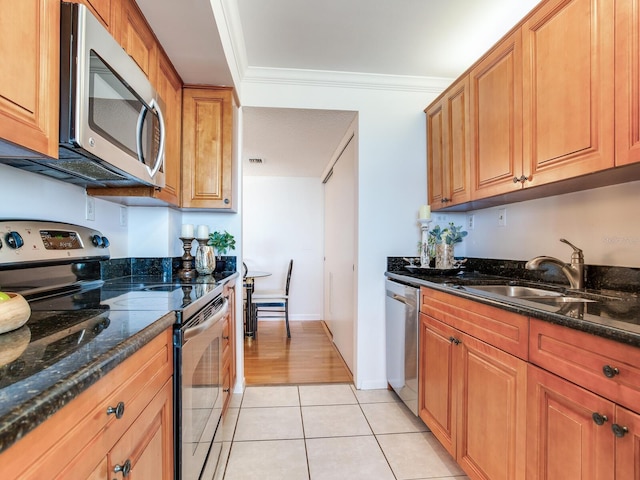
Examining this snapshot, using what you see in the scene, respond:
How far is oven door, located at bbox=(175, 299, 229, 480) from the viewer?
3.51 ft

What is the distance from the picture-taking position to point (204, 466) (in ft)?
4.43

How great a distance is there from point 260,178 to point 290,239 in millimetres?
1015

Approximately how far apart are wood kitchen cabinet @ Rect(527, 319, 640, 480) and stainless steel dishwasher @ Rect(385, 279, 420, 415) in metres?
0.92

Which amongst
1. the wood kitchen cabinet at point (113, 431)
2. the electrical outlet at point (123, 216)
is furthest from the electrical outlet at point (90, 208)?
the wood kitchen cabinet at point (113, 431)

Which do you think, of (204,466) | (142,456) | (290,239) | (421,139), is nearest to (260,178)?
(290,239)

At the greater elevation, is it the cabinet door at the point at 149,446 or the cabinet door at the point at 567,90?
the cabinet door at the point at 567,90

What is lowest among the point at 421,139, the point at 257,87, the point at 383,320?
the point at 383,320

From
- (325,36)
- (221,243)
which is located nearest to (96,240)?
(221,243)

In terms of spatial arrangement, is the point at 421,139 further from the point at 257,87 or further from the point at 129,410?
the point at 129,410

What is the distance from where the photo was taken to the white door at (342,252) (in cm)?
283

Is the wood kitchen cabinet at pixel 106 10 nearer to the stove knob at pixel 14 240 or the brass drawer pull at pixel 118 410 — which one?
the stove knob at pixel 14 240

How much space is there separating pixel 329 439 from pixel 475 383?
3.05ft

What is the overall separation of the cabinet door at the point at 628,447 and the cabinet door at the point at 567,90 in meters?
0.83

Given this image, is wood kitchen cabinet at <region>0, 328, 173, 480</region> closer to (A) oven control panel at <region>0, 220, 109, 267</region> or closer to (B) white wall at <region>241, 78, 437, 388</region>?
(A) oven control panel at <region>0, 220, 109, 267</region>
